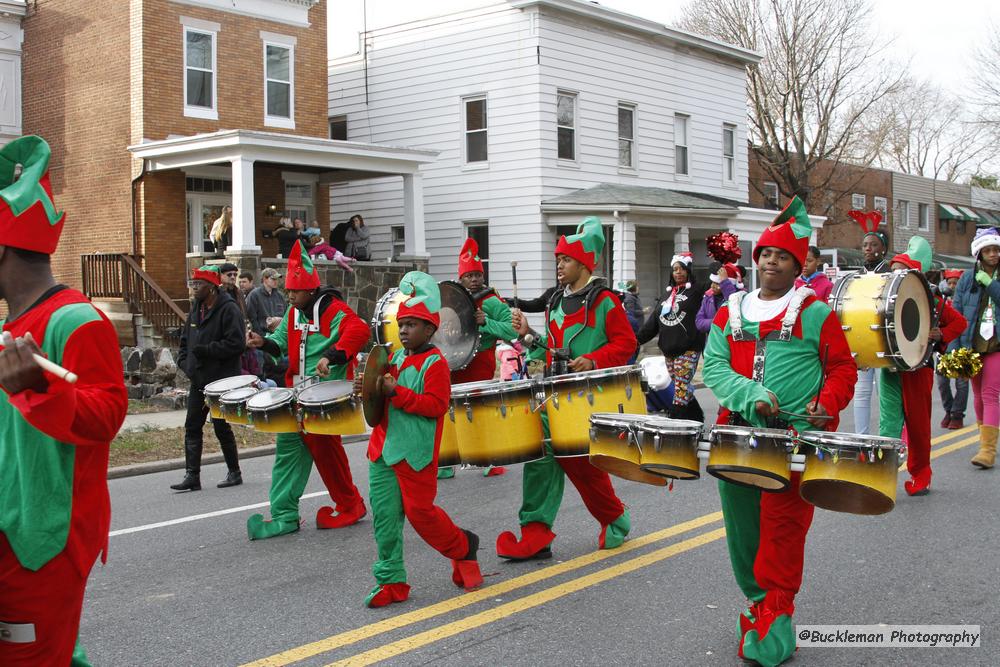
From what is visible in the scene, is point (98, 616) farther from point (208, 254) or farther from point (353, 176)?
point (353, 176)

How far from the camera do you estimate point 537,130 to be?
24531mm

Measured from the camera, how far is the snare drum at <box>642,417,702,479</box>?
4.67m

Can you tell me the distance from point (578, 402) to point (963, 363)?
4919 mm

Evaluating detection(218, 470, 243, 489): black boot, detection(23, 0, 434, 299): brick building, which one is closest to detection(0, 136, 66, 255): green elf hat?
detection(218, 470, 243, 489): black boot

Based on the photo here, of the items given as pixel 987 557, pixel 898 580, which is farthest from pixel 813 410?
pixel 987 557

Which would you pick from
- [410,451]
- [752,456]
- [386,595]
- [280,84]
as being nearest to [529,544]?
[386,595]

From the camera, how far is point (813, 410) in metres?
4.82

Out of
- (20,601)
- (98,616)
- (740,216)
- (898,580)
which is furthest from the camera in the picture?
(740,216)

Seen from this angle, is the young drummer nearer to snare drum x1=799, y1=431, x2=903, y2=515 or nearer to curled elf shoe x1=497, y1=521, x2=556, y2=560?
curled elf shoe x1=497, y1=521, x2=556, y2=560

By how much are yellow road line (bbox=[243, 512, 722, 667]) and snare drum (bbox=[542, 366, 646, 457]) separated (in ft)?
2.51

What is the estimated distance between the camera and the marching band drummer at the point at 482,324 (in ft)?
29.1

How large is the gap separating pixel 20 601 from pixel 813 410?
11.1ft

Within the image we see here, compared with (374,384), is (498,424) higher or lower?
lower

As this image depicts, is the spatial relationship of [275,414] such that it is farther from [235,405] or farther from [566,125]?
[566,125]
